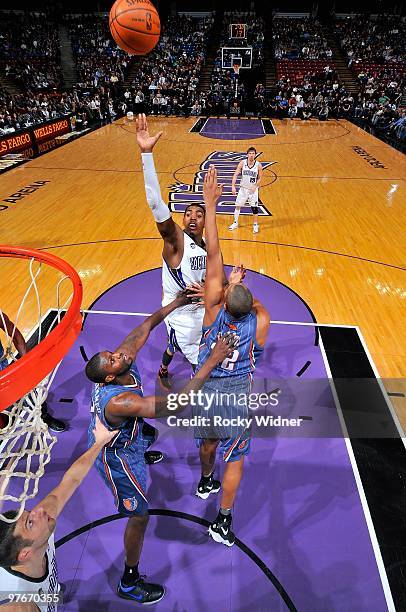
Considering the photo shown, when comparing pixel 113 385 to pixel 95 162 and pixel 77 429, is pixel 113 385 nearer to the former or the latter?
pixel 77 429

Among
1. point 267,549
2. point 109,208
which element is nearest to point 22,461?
point 267,549

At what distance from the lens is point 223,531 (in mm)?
2893

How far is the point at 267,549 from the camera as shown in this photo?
289 cm

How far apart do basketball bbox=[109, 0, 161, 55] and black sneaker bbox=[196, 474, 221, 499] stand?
20.8 feet

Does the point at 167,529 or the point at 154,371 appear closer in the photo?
the point at 167,529

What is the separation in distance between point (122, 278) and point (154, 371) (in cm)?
237

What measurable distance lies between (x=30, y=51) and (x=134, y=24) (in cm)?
2730

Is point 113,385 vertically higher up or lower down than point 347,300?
higher up

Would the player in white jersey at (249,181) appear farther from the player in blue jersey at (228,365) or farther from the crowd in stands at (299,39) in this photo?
the crowd in stands at (299,39)

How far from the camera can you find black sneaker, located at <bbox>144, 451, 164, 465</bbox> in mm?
3521

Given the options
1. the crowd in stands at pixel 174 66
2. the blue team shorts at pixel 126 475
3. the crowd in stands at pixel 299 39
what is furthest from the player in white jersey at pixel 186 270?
the crowd in stands at pixel 299 39

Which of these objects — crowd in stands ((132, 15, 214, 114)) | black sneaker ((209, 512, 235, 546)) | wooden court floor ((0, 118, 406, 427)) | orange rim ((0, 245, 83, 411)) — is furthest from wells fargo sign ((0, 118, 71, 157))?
black sneaker ((209, 512, 235, 546))

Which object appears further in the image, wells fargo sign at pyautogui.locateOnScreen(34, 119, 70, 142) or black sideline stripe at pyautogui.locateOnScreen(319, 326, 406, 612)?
wells fargo sign at pyautogui.locateOnScreen(34, 119, 70, 142)

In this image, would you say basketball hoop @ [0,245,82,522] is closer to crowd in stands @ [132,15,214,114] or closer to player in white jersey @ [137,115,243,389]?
player in white jersey @ [137,115,243,389]
